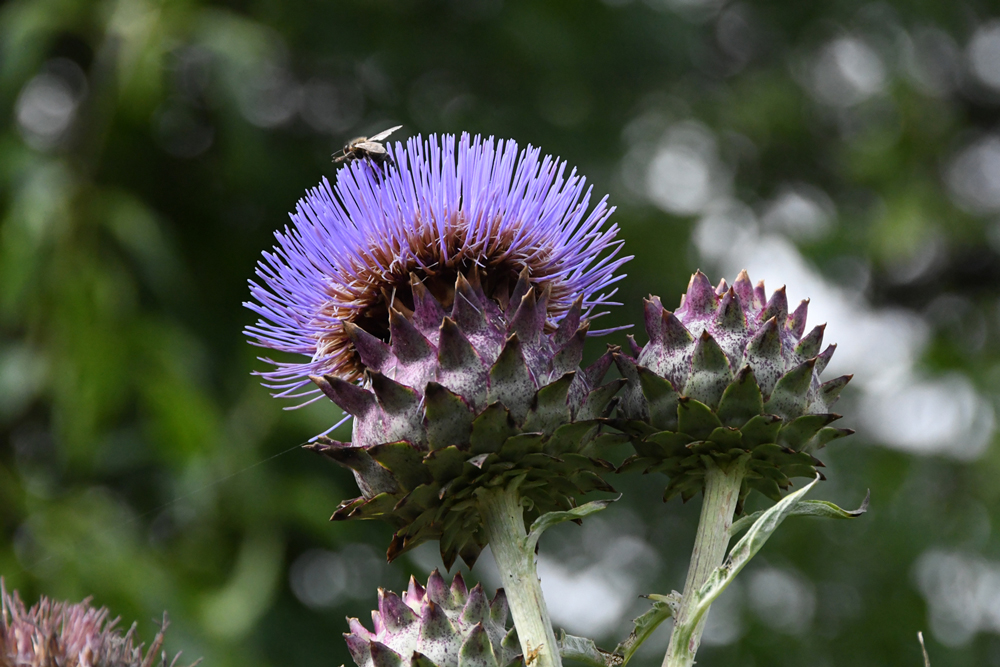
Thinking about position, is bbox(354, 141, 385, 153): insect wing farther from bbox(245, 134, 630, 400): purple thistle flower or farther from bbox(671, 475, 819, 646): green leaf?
bbox(671, 475, 819, 646): green leaf

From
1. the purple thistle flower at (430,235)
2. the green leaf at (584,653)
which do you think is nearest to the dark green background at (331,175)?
the purple thistle flower at (430,235)

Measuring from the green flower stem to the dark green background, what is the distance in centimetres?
269

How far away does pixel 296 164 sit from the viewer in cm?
564

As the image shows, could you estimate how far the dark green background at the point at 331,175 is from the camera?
4277 mm

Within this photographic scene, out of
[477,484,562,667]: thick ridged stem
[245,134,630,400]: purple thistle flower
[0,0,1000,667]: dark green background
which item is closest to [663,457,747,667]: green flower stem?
[477,484,562,667]: thick ridged stem

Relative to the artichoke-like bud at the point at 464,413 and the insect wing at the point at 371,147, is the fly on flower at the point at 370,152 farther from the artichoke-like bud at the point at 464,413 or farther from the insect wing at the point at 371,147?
the artichoke-like bud at the point at 464,413

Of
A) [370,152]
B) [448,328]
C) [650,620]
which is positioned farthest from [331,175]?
[650,620]

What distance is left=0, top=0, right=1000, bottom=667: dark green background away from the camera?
4277 millimetres

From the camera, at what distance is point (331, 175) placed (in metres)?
5.36

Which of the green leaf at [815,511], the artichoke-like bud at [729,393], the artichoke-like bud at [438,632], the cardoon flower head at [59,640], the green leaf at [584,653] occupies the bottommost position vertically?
the cardoon flower head at [59,640]

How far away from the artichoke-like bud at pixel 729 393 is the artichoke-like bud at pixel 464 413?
2.8 inches

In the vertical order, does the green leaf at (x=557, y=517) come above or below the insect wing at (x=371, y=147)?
below

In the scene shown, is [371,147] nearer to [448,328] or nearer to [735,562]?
[448,328]

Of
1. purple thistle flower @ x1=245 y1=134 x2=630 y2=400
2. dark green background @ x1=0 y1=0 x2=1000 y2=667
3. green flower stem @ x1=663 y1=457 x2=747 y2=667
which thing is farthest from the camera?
dark green background @ x1=0 y1=0 x2=1000 y2=667
